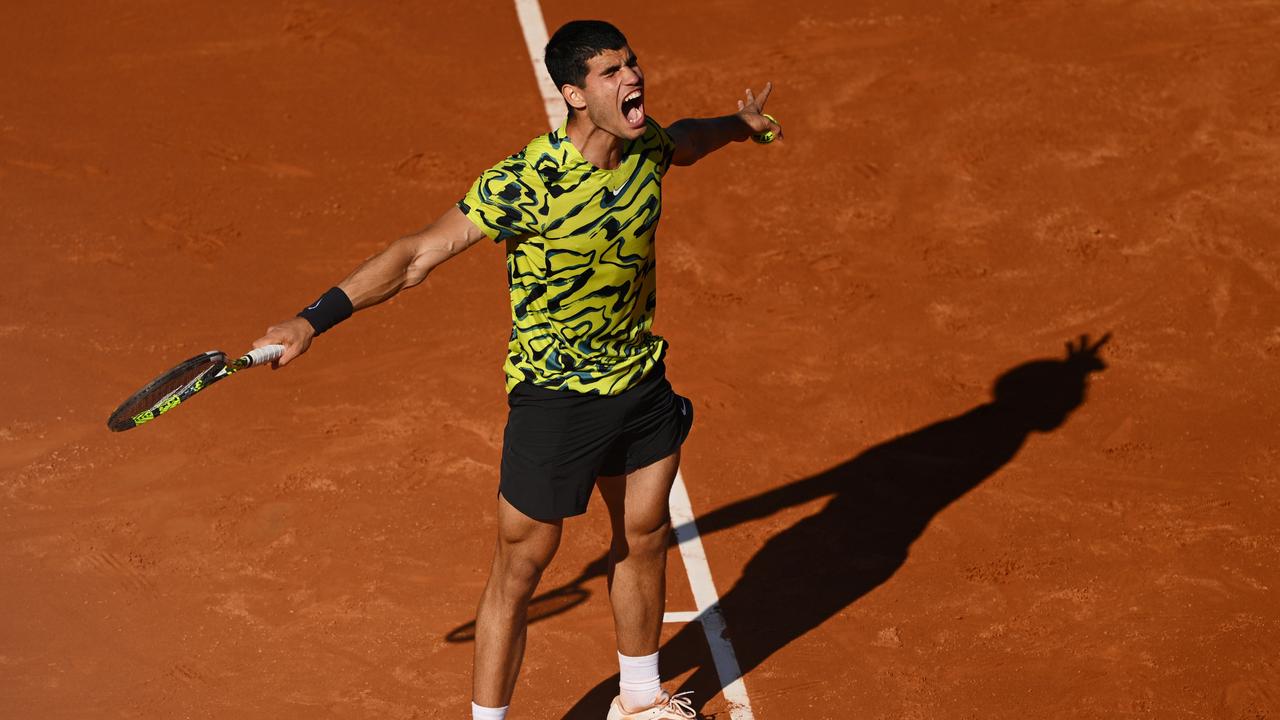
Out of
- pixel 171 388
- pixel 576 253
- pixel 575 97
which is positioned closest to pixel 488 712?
pixel 171 388

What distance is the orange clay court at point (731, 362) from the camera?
6836mm

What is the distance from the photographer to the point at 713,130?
613 centimetres

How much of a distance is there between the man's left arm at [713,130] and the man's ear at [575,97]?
55 cm

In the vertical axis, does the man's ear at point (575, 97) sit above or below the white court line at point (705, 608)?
above

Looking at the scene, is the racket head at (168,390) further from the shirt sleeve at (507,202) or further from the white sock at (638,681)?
the white sock at (638,681)

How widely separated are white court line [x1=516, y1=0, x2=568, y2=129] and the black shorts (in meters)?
4.83

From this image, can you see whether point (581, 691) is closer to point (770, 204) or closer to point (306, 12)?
point (770, 204)

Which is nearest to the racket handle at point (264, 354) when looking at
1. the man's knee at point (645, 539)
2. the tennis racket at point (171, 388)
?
the tennis racket at point (171, 388)

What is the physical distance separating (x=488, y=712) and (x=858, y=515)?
2.37 m

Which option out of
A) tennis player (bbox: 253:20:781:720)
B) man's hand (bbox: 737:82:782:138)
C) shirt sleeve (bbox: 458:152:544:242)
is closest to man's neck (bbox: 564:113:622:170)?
tennis player (bbox: 253:20:781:720)

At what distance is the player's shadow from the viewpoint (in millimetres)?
6953

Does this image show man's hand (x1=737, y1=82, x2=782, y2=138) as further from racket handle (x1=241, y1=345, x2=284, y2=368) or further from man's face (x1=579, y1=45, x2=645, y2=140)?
racket handle (x1=241, y1=345, x2=284, y2=368)

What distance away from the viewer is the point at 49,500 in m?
7.61

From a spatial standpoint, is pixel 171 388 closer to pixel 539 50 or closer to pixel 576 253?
pixel 576 253
